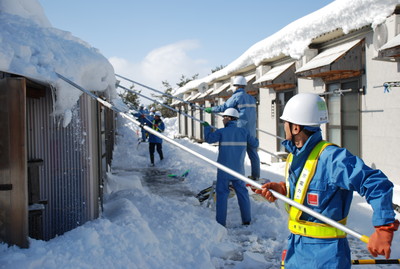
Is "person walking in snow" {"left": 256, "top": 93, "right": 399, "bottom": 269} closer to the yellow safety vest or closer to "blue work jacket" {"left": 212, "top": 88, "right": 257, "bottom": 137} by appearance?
the yellow safety vest

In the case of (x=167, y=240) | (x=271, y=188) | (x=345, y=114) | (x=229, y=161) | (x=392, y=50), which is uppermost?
(x=392, y=50)

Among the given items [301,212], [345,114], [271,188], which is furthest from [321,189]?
[345,114]

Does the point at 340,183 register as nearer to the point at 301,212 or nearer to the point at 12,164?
the point at 301,212

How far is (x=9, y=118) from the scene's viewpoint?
3334 millimetres

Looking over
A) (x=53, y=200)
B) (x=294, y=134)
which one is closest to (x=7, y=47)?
(x=53, y=200)

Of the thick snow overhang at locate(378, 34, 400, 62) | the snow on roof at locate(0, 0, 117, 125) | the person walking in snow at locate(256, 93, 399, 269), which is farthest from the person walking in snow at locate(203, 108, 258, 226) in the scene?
the person walking in snow at locate(256, 93, 399, 269)

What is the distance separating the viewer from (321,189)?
2.42 m

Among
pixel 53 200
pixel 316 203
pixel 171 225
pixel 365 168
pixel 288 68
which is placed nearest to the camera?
pixel 365 168

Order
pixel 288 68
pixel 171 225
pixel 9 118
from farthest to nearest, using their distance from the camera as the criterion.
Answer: pixel 288 68 < pixel 171 225 < pixel 9 118

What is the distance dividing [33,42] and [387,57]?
5.48 m

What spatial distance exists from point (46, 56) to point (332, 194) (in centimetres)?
320

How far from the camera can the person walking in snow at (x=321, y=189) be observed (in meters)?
2.08

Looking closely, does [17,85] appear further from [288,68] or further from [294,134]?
[288,68]

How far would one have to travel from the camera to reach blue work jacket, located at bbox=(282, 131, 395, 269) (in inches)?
81.8
